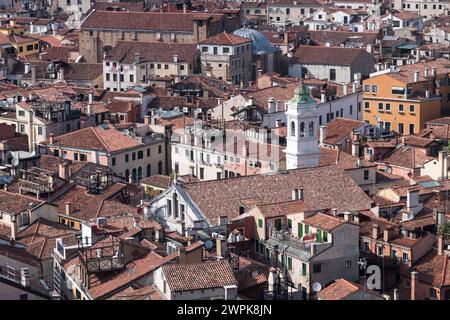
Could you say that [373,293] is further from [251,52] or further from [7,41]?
[7,41]

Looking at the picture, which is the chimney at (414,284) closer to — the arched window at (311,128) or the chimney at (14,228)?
the chimney at (14,228)

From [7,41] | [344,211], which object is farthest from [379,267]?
[7,41]

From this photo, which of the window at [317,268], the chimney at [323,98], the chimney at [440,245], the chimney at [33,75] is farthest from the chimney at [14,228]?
the chimney at [33,75]

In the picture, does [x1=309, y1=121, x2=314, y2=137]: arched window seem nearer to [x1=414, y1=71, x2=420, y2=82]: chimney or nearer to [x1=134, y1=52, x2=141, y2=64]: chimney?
[x1=414, y1=71, x2=420, y2=82]: chimney

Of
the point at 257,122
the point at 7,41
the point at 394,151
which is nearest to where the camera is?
the point at 394,151

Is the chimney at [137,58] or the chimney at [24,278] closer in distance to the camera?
the chimney at [24,278]

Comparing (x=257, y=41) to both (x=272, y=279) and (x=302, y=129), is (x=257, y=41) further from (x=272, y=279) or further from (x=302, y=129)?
(x=272, y=279)

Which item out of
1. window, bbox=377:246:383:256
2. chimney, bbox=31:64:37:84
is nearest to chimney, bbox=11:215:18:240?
window, bbox=377:246:383:256
